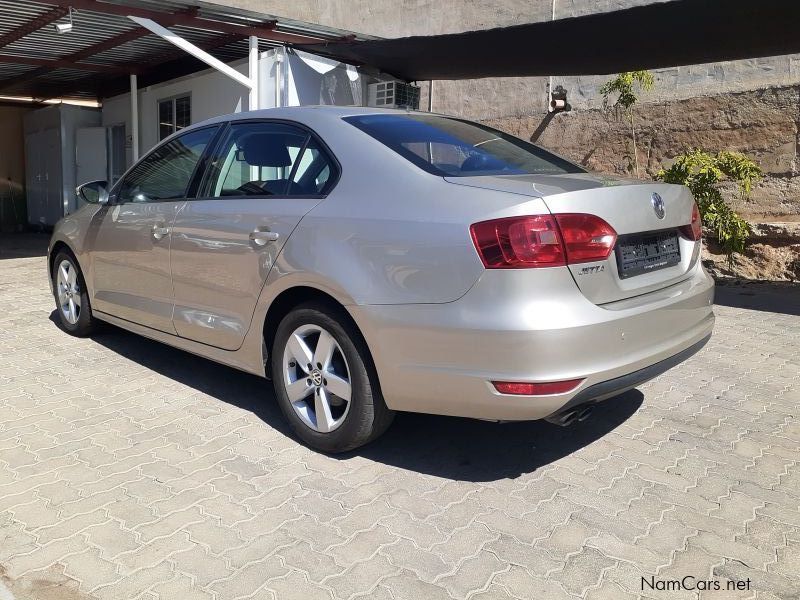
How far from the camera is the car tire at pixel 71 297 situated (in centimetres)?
515

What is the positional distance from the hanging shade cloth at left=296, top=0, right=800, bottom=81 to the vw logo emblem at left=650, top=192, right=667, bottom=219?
3164 millimetres

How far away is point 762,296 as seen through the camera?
7.45 m

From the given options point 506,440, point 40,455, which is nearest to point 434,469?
point 506,440

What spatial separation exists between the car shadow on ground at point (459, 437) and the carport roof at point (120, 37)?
495 cm

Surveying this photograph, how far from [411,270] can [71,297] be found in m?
3.63

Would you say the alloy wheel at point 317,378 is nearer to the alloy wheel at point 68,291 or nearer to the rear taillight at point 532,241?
the rear taillight at point 532,241

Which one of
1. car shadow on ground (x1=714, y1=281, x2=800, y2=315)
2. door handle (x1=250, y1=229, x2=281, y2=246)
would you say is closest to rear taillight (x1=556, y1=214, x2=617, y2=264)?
door handle (x1=250, y1=229, x2=281, y2=246)

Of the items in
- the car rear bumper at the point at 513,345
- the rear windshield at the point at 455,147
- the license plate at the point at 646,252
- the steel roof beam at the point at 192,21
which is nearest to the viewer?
the car rear bumper at the point at 513,345

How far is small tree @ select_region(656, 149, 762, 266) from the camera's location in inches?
294

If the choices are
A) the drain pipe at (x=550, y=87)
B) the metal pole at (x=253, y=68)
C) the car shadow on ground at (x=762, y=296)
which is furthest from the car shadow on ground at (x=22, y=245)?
the car shadow on ground at (x=762, y=296)

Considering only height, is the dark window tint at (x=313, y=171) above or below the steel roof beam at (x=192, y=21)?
below

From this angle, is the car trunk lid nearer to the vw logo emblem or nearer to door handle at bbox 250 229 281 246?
the vw logo emblem

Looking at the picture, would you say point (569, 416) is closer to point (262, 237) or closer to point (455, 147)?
point (455, 147)
